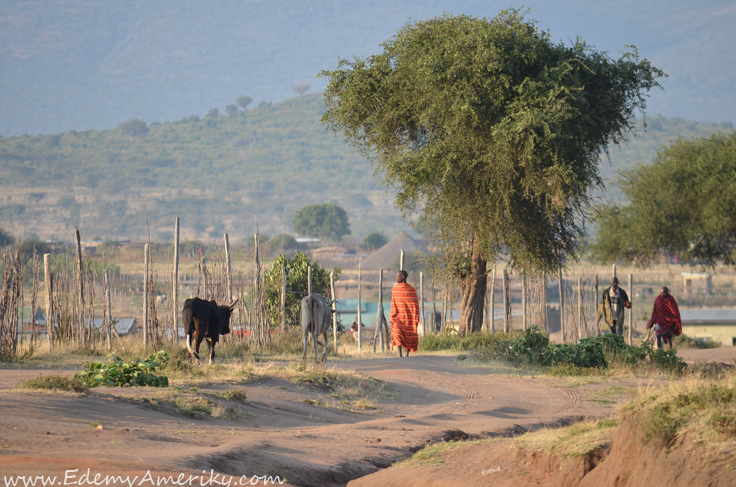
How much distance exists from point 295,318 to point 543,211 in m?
8.61

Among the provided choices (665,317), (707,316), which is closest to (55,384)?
(665,317)

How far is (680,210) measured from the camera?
26875mm

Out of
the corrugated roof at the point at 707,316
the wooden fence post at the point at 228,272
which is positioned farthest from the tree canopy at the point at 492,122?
the corrugated roof at the point at 707,316

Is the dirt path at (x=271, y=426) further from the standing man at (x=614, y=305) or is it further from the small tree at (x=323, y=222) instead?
the small tree at (x=323, y=222)

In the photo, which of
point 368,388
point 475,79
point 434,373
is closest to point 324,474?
point 368,388

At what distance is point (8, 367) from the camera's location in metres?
12.7

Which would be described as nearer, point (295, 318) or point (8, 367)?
point (8, 367)

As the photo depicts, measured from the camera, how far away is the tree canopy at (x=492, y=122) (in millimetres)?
16516

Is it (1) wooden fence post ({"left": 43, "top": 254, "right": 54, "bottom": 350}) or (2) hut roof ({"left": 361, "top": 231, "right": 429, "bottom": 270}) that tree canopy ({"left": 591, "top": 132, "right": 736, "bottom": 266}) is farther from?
(2) hut roof ({"left": 361, "top": 231, "right": 429, "bottom": 270})

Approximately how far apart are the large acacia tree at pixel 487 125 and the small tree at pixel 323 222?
112525 millimetres

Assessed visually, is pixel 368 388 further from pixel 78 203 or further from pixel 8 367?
pixel 78 203

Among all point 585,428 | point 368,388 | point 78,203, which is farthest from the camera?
point 78,203

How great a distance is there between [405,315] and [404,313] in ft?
0.23

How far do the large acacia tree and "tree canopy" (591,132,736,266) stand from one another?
319 inches
